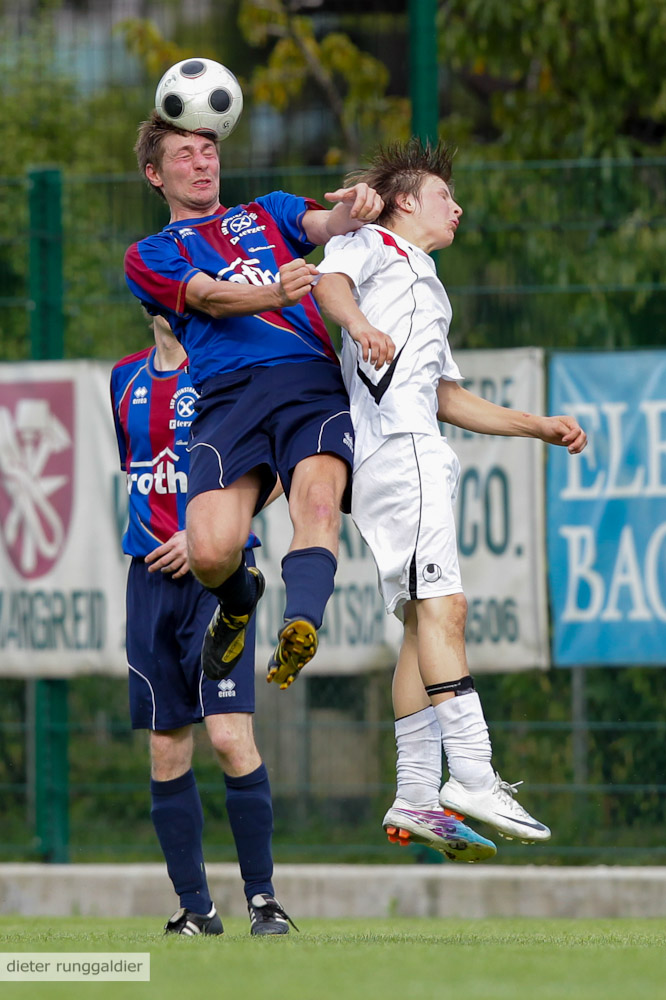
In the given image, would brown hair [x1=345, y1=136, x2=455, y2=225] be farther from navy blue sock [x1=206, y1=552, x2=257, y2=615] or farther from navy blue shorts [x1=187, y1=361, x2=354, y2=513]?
navy blue sock [x1=206, y1=552, x2=257, y2=615]

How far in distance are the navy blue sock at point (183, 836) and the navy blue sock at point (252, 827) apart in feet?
0.57

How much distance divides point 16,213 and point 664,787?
5815mm

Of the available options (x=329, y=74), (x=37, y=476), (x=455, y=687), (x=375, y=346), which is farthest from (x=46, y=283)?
(x=329, y=74)

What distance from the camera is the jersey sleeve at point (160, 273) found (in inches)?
215

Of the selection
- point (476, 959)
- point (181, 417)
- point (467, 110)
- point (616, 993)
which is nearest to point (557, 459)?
point (181, 417)

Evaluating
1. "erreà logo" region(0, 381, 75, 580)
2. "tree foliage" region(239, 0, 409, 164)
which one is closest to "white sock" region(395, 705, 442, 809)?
"erreà logo" region(0, 381, 75, 580)

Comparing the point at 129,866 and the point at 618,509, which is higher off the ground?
the point at 618,509

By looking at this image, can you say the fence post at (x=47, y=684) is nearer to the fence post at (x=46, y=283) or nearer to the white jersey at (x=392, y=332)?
the fence post at (x=46, y=283)

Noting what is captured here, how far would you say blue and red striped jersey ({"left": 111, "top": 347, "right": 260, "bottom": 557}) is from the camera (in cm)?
624

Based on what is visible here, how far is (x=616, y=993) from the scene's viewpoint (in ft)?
12.8

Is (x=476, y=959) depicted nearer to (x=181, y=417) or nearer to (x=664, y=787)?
(x=181, y=417)

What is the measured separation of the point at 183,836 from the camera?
6.17 meters

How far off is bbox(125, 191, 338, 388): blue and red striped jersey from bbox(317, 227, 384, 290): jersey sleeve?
8.7 inches

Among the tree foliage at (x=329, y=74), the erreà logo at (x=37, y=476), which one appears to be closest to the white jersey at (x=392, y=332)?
the erreà logo at (x=37, y=476)
